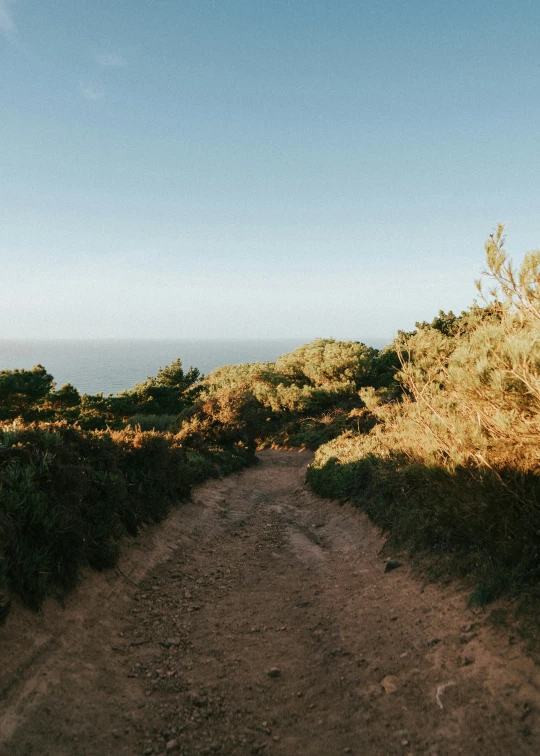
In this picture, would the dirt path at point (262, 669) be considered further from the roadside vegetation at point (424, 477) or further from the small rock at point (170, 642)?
the roadside vegetation at point (424, 477)

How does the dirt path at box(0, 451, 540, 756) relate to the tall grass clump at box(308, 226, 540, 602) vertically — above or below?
below

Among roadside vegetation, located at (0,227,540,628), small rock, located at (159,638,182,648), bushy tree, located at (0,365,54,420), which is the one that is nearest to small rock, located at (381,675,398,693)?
roadside vegetation, located at (0,227,540,628)

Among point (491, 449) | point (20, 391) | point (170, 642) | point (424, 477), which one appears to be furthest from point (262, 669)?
point (20, 391)

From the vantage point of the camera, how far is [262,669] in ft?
17.9

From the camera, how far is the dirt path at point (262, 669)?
410 centimetres

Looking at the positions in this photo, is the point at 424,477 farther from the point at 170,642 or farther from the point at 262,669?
the point at 170,642

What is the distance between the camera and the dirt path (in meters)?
4.10

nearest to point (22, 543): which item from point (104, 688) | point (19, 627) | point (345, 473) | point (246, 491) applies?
point (19, 627)

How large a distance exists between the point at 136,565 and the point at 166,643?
8.79 feet

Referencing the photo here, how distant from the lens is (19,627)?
529 cm

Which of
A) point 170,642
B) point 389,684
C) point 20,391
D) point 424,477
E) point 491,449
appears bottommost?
point 170,642

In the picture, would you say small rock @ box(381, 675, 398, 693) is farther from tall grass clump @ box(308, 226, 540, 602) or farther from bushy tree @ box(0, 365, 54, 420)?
bushy tree @ box(0, 365, 54, 420)

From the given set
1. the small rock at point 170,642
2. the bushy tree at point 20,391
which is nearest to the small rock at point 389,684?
the small rock at point 170,642

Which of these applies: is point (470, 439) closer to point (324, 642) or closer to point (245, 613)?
point (324, 642)
